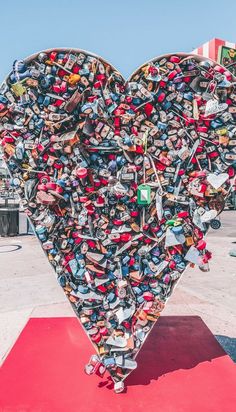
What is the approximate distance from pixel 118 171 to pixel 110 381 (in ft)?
5.35

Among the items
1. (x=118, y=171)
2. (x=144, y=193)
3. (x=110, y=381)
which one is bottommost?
(x=110, y=381)

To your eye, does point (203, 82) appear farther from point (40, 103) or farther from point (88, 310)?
point (88, 310)

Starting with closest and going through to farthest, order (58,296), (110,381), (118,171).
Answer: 1. (118,171)
2. (110,381)
3. (58,296)

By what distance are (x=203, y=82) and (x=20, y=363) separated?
266cm

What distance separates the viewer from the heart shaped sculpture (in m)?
2.54

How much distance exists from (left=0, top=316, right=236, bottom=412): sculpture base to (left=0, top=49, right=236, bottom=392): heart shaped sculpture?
0.54 ft

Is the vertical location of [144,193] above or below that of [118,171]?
below

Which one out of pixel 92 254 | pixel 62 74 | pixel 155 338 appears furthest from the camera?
pixel 155 338

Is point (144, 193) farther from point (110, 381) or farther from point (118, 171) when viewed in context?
point (110, 381)

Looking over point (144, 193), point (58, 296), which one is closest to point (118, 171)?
point (144, 193)

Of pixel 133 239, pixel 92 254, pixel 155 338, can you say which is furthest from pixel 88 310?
pixel 155 338

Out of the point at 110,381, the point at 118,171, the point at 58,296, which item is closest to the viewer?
the point at 118,171

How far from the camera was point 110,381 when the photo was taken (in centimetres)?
279

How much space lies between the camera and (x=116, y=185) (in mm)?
2646
